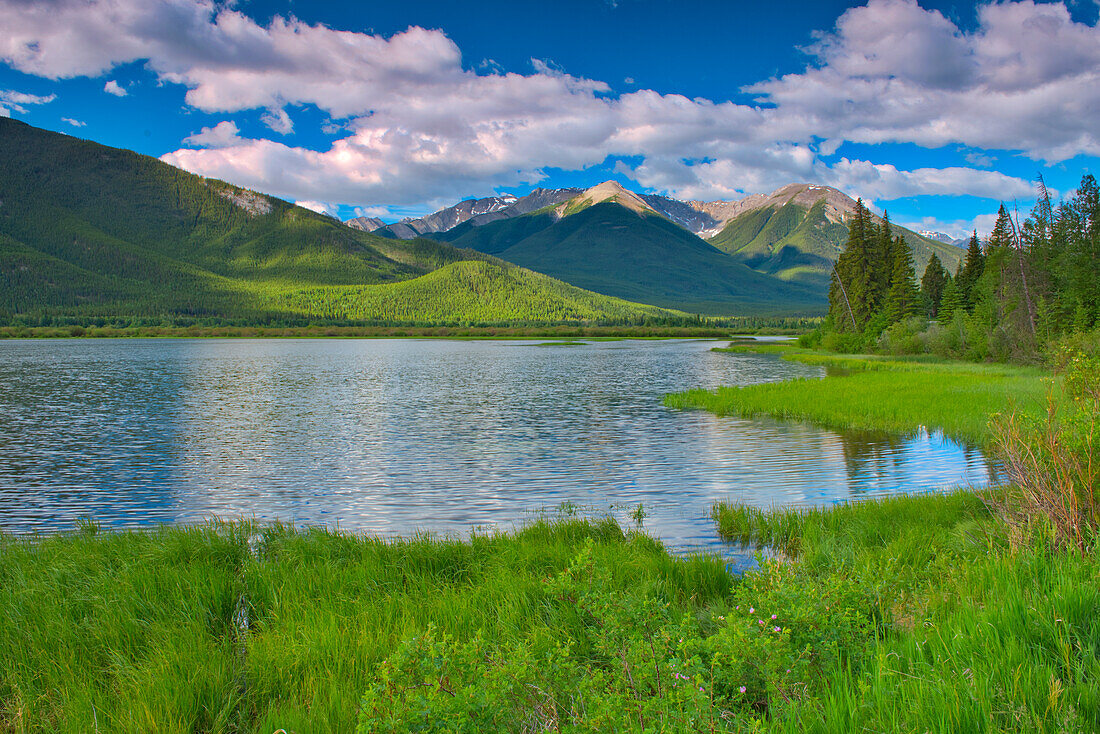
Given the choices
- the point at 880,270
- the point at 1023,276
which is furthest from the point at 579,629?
the point at 880,270

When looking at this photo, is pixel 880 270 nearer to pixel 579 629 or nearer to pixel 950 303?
pixel 950 303

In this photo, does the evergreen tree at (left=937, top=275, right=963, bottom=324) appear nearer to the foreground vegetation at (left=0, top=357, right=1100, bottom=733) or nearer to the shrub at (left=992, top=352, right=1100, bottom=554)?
the foreground vegetation at (left=0, top=357, right=1100, bottom=733)

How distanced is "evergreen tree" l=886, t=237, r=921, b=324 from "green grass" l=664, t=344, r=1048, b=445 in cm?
3230

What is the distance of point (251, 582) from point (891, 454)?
65.1 feet

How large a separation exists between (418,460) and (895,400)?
72.2 ft

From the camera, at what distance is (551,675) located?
4.77m

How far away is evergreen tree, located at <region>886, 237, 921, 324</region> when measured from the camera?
71.7 m

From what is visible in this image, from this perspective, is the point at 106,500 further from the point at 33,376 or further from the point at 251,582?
the point at 33,376

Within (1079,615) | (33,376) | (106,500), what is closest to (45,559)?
(106,500)

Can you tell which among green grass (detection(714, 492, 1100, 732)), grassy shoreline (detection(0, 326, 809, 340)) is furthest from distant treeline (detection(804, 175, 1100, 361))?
grassy shoreline (detection(0, 326, 809, 340))

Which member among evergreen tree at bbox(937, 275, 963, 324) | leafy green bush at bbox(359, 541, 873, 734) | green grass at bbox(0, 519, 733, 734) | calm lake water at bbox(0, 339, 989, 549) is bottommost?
calm lake water at bbox(0, 339, 989, 549)

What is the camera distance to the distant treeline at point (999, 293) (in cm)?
4825

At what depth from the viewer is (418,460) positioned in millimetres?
21656

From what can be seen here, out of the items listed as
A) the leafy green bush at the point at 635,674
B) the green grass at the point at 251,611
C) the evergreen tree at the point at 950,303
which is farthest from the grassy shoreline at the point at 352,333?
the leafy green bush at the point at 635,674
